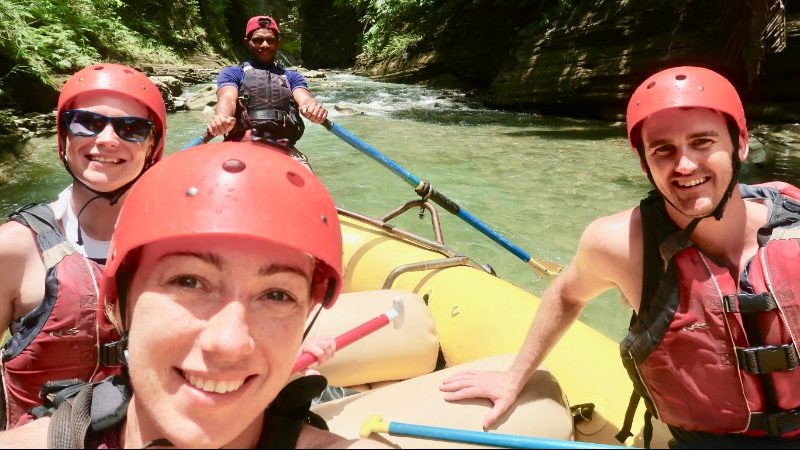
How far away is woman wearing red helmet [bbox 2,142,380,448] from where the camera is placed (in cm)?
102

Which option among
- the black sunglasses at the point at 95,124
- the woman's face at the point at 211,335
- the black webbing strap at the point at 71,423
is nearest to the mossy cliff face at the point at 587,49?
the black sunglasses at the point at 95,124

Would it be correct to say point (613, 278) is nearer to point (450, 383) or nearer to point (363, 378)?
point (450, 383)

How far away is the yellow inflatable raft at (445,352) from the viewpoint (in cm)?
194

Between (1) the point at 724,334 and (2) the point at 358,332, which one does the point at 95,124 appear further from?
(1) the point at 724,334

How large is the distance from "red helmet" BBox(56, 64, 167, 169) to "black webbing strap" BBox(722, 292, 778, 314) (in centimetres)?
222

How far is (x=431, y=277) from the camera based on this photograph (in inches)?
140

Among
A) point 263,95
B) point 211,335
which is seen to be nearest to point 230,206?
point 211,335

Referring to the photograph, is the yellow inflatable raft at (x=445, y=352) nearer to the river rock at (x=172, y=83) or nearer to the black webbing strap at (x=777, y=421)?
the black webbing strap at (x=777, y=421)

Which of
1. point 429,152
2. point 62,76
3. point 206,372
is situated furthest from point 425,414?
point 62,76

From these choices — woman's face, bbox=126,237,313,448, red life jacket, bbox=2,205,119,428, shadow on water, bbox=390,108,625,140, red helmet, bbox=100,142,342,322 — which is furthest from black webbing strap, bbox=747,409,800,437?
shadow on water, bbox=390,108,625,140

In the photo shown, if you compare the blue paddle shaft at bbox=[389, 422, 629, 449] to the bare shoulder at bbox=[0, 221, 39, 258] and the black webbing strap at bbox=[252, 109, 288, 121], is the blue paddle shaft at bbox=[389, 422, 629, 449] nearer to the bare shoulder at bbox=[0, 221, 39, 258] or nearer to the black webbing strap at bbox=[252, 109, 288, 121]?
the bare shoulder at bbox=[0, 221, 39, 258]

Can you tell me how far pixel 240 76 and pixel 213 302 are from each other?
4.29 meters

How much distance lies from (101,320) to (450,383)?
1207 mm

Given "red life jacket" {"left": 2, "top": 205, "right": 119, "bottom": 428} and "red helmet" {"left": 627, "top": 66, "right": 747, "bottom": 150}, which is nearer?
"red helmet" {"left": 627, "top": 66, "right": 747, "bottom": 150}
